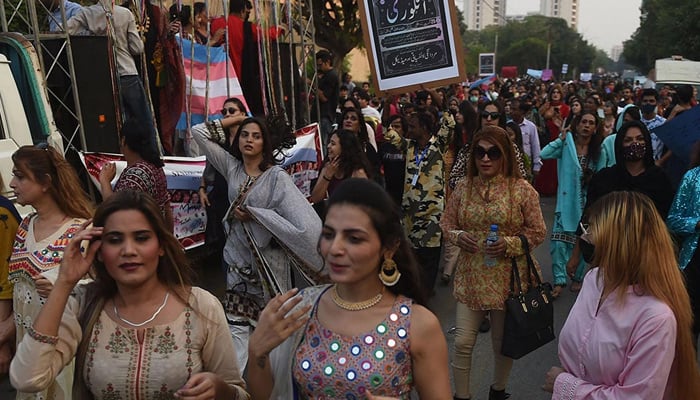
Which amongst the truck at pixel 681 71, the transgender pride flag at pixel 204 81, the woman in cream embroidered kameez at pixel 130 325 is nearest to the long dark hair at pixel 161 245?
the woman in cream embroidered kameez at pixel 130 325

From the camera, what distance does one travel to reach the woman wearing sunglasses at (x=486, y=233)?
386 cm

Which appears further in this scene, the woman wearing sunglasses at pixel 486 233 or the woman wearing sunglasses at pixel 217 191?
the woman wearing sunglasses at pixel 217 191

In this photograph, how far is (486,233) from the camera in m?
3.90

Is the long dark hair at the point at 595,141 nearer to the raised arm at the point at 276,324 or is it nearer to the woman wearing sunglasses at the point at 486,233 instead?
the woman wearing sunglasses at the point at 486,233

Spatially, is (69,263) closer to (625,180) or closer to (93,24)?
(625,180)

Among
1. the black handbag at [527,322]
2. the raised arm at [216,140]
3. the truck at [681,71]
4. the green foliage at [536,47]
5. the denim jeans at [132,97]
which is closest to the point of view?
the black handbag at [527,322]

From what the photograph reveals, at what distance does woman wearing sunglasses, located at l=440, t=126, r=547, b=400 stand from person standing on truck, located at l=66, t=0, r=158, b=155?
4070 millimetres

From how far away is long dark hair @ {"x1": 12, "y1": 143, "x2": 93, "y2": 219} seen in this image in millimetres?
3225

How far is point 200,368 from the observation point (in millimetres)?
2268

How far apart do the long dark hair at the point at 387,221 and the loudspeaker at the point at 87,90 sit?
4.87m

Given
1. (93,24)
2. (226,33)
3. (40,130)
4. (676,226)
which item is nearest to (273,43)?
(226,33)

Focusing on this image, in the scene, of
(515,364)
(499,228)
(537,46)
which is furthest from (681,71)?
(537,46)

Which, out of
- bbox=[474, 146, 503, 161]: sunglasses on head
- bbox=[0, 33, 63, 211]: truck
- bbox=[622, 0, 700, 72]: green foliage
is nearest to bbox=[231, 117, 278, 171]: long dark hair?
bbox=[474, 146, 503, 161]: sunglasses on head

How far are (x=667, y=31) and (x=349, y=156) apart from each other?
4578 centimetres
